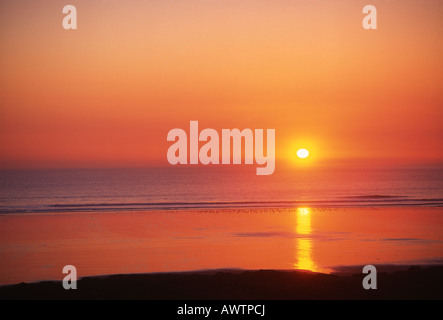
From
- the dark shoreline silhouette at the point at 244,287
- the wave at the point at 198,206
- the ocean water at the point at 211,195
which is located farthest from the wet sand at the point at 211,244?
the ocean water at the point at 211,195

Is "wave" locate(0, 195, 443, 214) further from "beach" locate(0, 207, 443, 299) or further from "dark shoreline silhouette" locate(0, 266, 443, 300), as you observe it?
"dark shoreline silhouette" locate(0, 266, 443, 300)

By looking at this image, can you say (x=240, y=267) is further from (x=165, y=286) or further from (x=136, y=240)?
(x=136, y=240)

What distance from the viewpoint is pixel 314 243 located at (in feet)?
54.6

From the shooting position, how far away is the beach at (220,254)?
439 inches

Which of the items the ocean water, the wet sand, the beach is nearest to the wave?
the ocean water

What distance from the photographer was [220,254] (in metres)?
14.9

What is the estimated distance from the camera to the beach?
11148 millimetres

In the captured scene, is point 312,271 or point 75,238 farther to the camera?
point 75,238

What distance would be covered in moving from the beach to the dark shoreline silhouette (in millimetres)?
23

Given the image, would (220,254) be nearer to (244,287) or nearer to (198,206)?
(244,287)
